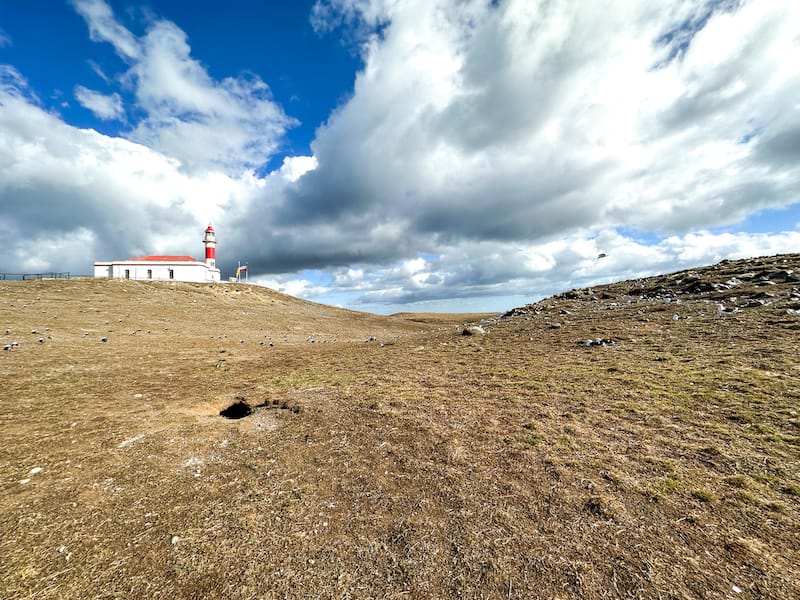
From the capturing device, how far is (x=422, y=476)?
21.8ft

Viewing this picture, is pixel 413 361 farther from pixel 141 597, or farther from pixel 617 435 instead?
pixel 141 597

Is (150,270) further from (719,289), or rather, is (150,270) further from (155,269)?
(719,289)

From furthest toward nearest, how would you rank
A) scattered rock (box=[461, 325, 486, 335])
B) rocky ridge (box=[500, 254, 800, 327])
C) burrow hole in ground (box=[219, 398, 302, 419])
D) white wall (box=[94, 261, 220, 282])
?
1. white wall (box=[94, 261, 220, 282])
2. scattered rock (box=[461, 325, 486, 335])
3. rocky ridge (box=[500, 254, 800, 327])
4. burrow hole in ground (box=[219, 398, 302, 419])

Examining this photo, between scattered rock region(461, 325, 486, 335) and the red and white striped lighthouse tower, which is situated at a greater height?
the red and white striped lighthouse tower

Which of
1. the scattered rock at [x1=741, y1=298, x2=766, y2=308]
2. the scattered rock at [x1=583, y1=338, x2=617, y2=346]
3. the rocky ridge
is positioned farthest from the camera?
the rocky ridge

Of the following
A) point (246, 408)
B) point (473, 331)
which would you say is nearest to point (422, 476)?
point (246, 408)

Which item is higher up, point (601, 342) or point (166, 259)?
point (166, 259)

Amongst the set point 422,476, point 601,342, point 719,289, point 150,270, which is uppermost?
point 150,270

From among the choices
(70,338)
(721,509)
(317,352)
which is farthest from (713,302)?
(70,338)

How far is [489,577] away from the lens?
14.2ft

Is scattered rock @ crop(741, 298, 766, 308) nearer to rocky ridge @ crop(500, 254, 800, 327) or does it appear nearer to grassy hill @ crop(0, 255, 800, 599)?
rocky ridge @ crop(500, 254, 800, 327)

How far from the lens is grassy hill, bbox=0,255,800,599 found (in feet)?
14.3

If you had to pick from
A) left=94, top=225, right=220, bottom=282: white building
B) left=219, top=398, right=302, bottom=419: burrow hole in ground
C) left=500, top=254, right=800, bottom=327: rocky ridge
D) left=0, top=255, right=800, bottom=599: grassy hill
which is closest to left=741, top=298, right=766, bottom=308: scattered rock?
left=500, top=254, right=800, bottom=327: rocky ridge

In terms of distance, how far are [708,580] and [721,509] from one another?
1.79 meters
